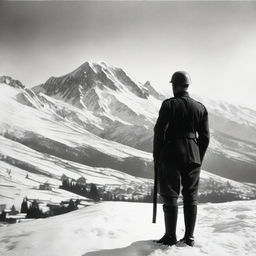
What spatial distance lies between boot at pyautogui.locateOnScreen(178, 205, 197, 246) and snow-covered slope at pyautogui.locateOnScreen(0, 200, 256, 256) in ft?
0.24

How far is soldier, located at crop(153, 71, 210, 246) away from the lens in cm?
374

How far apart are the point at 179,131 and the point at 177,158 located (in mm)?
268

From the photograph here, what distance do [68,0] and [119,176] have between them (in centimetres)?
11848

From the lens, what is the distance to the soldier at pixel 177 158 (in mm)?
3740

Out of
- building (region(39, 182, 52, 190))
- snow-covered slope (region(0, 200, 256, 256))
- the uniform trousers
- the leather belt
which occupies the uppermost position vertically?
building (region(39, 182, 52, 190))

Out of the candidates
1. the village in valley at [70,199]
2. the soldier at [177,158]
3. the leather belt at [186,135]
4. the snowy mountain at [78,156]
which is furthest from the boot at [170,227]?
the snowy mountain at [78,156]

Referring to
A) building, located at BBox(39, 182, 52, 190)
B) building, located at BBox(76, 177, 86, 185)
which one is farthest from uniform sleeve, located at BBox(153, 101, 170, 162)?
building, located at BBox(76, 177, 86, 185)

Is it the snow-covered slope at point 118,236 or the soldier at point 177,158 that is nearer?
the snow-covered slope at point 118,236

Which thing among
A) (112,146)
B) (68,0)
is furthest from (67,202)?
(112,146)

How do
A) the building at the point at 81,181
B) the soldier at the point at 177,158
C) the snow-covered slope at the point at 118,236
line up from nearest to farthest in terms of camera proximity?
the snow-covered slope at the point at 118,236
the soldier at the point at 177,158
the building at the point at 81,181

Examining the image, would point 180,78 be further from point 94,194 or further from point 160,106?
point 94,194

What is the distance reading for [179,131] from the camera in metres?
3.90

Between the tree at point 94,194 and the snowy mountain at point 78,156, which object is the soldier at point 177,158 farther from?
the tree at point 94,194

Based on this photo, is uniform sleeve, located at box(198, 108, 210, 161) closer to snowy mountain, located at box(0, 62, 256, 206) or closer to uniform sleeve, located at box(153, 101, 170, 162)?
uniform sleeve, located at box(153, 101, 170, 162)
